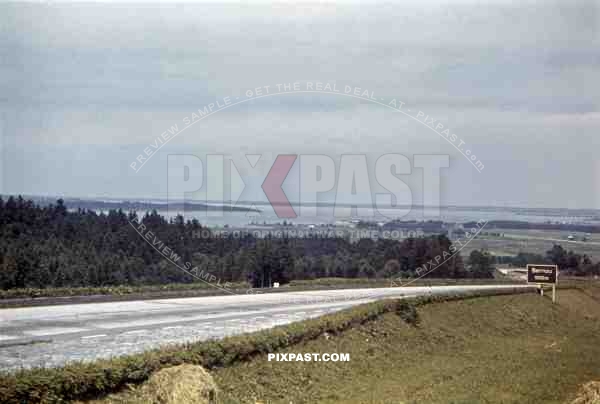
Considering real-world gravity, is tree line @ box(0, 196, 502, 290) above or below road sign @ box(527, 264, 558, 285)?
above

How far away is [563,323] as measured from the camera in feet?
68.6

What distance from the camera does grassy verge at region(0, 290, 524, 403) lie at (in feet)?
22.8

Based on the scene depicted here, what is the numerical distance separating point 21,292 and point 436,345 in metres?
10.1

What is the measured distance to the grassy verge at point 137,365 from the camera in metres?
6.94

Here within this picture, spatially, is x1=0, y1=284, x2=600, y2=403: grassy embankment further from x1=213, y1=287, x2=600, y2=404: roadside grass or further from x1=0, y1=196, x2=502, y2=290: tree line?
x1=0, y1=196, x2=502, y2=290: tree line

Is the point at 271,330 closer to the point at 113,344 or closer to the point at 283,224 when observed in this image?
the point at 113,344

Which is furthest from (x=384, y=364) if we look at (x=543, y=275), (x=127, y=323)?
(x=543, y=275)

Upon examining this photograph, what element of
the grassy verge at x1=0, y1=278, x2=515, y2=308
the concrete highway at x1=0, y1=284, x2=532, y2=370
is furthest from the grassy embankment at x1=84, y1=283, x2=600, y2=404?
the grassy verge at x1=0, y1=278, x2=515, y2=308

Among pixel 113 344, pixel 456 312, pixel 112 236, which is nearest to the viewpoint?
pixel 113 344

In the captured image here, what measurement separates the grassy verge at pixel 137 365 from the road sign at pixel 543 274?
45.0 feet

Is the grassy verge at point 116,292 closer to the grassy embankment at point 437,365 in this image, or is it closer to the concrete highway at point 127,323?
the concrete highway at point 127,323

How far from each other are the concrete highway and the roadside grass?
168 cm

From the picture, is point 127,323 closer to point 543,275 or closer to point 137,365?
point 137,365

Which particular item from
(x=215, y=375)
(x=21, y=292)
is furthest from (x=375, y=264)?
(x=215, y=375)
